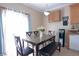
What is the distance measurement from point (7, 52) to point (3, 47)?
0.11 metres

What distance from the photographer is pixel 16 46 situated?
1703mm

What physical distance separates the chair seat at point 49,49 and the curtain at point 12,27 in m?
0.40

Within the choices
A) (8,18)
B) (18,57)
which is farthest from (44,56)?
(8,18)

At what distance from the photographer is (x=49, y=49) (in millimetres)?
1715

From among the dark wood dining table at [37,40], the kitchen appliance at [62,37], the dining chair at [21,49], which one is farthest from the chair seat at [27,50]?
the kitchen appliance at [62,37]

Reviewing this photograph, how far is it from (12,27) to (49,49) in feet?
2.40

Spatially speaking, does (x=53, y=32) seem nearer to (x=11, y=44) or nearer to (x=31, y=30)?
(x=31, y=30)

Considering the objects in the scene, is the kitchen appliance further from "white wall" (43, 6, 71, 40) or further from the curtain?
the curtain

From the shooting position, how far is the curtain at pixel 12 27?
1.64m

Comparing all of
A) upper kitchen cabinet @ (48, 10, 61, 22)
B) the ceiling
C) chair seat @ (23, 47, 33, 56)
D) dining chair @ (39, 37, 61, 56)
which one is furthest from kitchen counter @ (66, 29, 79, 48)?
chair seat @ (23, 47, 33, 56)

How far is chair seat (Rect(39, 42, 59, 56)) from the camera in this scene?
5.52ft

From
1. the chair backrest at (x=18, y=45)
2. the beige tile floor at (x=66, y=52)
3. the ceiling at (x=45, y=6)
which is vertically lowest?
the beige tile floor at (x=66, y=52)

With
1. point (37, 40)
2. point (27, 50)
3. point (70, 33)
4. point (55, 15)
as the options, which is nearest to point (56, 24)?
point (55, 15)

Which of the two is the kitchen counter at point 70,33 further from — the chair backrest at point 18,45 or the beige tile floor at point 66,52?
the chair backrest at point 18,45
